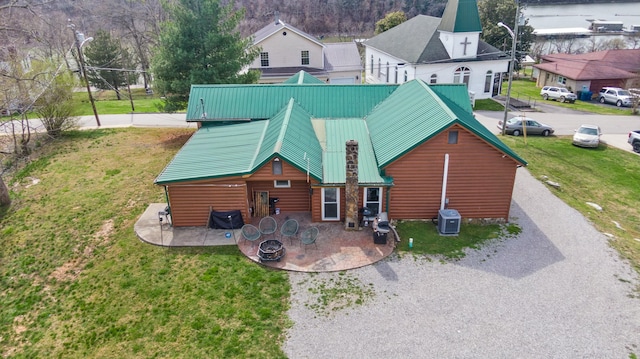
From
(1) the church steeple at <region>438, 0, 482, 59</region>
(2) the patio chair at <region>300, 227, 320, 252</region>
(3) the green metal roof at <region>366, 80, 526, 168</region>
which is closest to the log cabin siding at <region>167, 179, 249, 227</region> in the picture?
(2) the patio chair at <region>300, 227, 320, 252</region>

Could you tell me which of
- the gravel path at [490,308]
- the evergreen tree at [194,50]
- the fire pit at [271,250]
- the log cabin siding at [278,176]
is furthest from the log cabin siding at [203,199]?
the evergreen tree at [194,50]

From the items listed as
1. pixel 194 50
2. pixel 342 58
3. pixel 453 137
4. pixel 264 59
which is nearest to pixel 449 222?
pixel 453 137

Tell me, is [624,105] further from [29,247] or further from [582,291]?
[29,247]

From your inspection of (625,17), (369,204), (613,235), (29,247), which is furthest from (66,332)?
(625,17)

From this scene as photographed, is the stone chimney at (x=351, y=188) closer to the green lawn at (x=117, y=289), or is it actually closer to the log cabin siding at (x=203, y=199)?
the green lawn at (x=117, y=289)

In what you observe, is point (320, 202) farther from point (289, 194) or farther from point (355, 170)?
point (355, 170)

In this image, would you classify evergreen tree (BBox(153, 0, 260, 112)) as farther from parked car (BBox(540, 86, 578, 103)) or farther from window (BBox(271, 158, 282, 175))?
parked car (BBox(540, 86, 578, 103))
